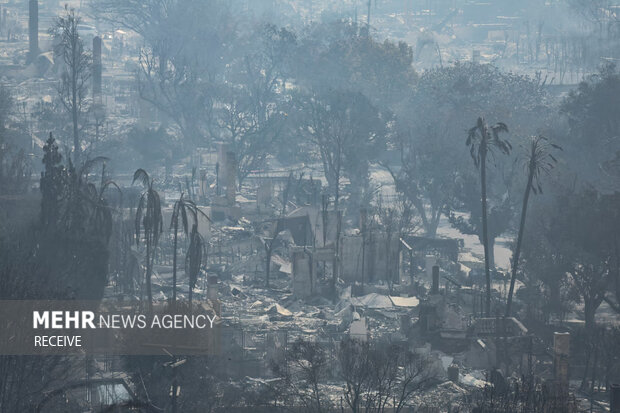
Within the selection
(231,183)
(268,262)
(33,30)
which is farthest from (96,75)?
(268,262)

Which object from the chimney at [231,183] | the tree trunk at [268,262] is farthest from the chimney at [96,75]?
the tree trunk at [268,262]

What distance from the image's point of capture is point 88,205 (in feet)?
106

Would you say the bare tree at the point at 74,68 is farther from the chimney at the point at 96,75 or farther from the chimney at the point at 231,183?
the chimney at the point at 231,183

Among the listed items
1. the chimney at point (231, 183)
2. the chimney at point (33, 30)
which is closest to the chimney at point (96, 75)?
the chimney at point (33, 30)

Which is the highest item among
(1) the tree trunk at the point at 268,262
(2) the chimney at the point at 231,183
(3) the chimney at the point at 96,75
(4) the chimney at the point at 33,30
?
(4) the chimney at the point at 33,30

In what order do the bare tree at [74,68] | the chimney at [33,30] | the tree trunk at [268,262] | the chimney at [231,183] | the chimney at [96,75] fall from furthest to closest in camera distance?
the chimney at [33,30], the chimney at [96,75], the bare tree at [74,68], the chimney at [231,183], the tree trunk at [268,262]

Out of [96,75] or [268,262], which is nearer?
[268,262]

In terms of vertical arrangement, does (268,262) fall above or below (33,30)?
below

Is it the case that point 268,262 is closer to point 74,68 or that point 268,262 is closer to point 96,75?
point 74,68

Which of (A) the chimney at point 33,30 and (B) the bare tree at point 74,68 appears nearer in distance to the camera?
(B) the bare tree at point 74,68

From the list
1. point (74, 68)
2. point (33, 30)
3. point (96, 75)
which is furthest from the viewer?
point (33, 30)

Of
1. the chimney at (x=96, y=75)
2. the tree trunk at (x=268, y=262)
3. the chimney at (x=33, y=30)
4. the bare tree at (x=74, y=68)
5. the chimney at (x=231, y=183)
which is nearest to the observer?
the tree trunk at (x=268, y=262)

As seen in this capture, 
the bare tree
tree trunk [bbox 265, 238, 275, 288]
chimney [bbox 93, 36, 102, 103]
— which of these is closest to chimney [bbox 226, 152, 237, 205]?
the bare tree

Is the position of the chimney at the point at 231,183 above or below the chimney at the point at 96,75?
below
